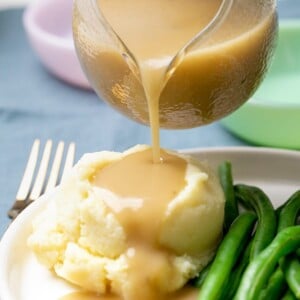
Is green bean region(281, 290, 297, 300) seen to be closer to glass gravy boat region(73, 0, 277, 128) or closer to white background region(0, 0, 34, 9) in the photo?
glass gravy boat region(73, 0, 277, 128)

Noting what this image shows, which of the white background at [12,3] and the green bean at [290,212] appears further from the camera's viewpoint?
the white background at [12,3]

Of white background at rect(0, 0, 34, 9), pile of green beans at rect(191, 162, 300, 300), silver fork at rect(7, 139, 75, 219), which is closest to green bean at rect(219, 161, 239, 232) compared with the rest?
pile of green beans at rect(191, 162, 300, 300)

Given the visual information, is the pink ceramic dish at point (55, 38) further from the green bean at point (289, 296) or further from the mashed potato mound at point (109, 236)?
the green bean at point (289, 296)

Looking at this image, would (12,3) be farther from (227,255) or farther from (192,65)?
(227,255)

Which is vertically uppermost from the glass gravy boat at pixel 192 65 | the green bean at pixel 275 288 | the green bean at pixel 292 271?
the glass gravy boat at pixel 192 65

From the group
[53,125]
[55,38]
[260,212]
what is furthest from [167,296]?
[55,38]

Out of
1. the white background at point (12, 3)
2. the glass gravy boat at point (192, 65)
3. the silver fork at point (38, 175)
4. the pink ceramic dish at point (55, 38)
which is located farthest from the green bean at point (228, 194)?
the white background at point (12, 3)
